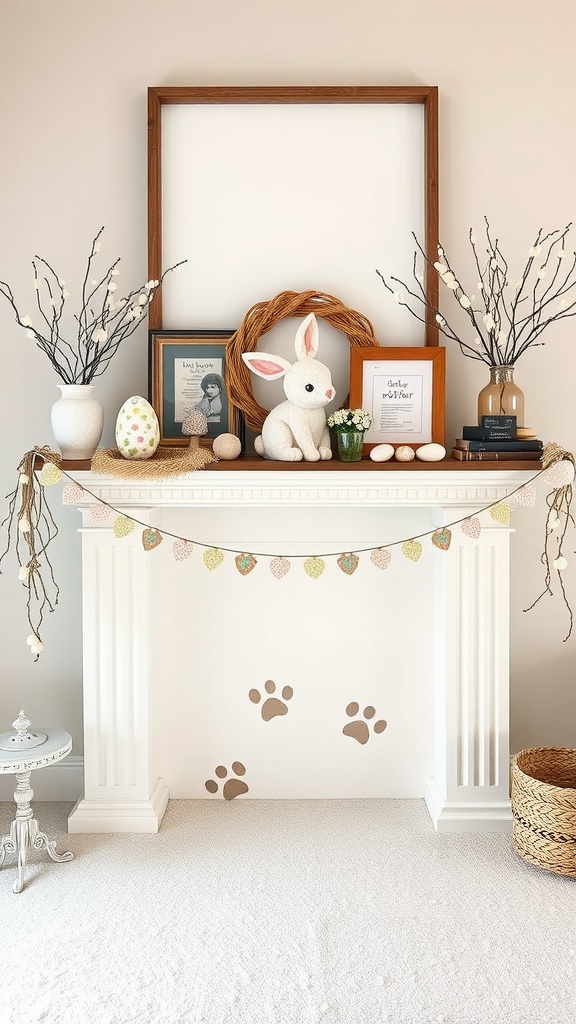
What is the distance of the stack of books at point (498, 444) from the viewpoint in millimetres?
2377

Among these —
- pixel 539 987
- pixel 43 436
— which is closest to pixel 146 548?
pixel 43 436

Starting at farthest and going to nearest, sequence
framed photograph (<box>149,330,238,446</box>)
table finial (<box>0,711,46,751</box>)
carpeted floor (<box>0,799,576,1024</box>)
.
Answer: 1. framed photograph (<box>149,330,238,446</box>)
2. table finial (<box>0,711,46,751</box>)
3. carpeted floor (<box>0,799,576,1024</box>)

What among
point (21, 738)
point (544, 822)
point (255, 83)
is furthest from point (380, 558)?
point (255, 83)

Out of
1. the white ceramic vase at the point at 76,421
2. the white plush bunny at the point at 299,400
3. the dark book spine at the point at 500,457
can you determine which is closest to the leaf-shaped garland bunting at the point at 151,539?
the white ceramic vase at the point at 76,421

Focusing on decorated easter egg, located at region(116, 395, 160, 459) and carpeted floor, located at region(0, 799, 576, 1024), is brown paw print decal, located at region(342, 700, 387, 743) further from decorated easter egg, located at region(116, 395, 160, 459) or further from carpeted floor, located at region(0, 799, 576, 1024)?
decorated easter egg, located at region(116, 395, 160, 459)

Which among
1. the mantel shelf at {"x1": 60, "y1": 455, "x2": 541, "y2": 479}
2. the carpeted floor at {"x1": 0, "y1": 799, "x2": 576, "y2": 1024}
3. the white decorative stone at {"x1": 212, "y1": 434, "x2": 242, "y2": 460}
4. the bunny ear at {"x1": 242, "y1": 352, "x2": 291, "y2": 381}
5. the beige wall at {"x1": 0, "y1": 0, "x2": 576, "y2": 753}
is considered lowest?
the carpeted floor at {"x1": 0, "y1": 799, "x2": 576, "y2": 1024}

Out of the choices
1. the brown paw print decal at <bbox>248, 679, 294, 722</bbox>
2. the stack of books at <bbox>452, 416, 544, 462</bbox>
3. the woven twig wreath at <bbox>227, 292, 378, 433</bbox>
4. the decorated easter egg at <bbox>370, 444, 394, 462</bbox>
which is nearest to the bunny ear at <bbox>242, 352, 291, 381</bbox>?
the woven twig wreath at <bbox>227, 292, 378, 433</bbox>

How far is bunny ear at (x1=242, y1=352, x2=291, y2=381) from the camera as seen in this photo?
2.36 metres

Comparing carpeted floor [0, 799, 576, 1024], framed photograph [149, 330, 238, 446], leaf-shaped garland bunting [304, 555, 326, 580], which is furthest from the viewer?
framed photograph [149, 330, 238, 446]

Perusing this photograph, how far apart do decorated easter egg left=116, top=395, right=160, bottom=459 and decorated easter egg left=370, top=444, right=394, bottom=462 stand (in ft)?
1.98

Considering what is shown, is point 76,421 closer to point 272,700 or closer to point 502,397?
point 272,700

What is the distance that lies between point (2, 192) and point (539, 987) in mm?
2528

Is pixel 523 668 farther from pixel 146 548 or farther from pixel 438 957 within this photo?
pixel 146 548

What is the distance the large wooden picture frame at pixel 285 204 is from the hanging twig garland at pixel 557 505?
1.71 ft
